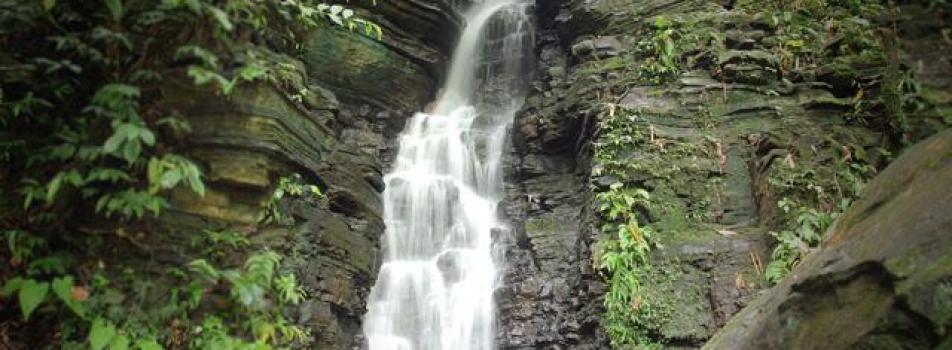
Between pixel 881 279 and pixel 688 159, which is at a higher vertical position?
pixel 688 159

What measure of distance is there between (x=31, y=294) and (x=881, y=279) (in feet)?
15.3

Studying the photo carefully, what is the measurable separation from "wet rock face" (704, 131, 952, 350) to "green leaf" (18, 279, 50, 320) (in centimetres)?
427

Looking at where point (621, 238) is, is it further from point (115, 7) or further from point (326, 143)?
point (115, 7)

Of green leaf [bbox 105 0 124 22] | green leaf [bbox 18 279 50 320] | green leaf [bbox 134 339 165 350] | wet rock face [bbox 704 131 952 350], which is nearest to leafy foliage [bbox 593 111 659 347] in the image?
wet rock face [bbox 704 131 952 350]

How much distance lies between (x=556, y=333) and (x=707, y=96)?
4234mm

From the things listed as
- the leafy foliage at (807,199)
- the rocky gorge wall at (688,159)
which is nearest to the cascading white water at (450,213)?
the rocky gorge wall at (688,159)

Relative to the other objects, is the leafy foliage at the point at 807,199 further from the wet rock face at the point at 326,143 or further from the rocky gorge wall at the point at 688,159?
the wet rock face at the point at 326,143

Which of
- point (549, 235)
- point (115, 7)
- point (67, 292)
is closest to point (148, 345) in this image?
point (67, 292)

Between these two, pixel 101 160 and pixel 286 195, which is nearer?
pixel 101 160

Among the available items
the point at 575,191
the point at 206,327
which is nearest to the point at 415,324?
the point at 575,191

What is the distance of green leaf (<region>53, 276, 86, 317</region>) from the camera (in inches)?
152

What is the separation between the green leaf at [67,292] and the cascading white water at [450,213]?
605 cm

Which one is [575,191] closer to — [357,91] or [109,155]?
[357,91]

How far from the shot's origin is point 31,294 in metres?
3.79
